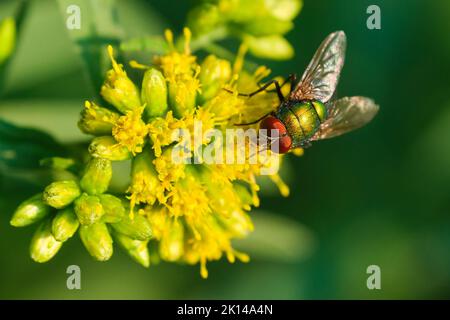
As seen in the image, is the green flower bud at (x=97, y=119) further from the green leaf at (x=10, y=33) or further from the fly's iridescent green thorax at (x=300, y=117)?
the fly's iridescent green thorax at (x=300, y=117)

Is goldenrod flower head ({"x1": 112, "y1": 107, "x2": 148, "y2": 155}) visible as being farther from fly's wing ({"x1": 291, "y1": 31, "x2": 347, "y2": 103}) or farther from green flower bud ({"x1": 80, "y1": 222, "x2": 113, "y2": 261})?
fly's wing ({"x1": 291, "y1": 31, "x2": 347, "y2": 103})

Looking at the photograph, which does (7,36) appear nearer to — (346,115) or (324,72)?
(324,72)

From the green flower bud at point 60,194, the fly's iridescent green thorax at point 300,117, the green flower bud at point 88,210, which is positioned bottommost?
the green flower bud at point 88,210

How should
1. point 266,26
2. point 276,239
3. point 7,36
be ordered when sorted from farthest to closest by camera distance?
1. point 276,239
2. point 266,26
3. point 7,36

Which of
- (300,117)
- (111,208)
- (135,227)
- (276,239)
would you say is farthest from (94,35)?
Result: (276,239)

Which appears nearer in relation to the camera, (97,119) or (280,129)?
(97,119)

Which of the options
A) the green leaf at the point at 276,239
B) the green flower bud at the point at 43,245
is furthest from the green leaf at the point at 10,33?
the green leaf at the point at 276,239
